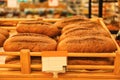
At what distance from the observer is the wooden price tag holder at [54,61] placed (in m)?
1.00

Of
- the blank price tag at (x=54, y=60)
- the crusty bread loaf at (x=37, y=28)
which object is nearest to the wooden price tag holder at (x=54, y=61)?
the blank price tag at (x=54, y=60)

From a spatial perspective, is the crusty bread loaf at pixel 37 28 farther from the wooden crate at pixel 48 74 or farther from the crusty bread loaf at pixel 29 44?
the wooden crate at pixel 48 74

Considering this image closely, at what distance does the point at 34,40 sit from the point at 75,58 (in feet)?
0.64

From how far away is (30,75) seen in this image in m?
1.05

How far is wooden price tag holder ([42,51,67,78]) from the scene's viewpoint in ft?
3.29

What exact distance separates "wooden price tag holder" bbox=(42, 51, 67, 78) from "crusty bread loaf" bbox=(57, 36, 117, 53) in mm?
73

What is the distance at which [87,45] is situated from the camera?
1064mm

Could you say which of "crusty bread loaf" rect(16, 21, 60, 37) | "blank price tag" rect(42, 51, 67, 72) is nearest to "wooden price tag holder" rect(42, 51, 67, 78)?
"blank price tag" rect(42, 51, 67, 72)

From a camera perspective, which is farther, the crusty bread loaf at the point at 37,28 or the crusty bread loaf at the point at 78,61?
the crusty bread loaf at the point at 37,28

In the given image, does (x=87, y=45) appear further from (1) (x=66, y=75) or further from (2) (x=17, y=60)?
(2) (x=17, y=60)

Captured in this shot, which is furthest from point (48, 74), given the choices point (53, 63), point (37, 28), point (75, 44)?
point (37, 28)

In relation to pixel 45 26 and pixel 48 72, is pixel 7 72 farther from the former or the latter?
pixel 45 26

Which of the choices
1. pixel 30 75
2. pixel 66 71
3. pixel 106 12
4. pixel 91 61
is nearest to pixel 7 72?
pixel 30 75

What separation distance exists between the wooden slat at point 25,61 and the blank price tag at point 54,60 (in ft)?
0.21
